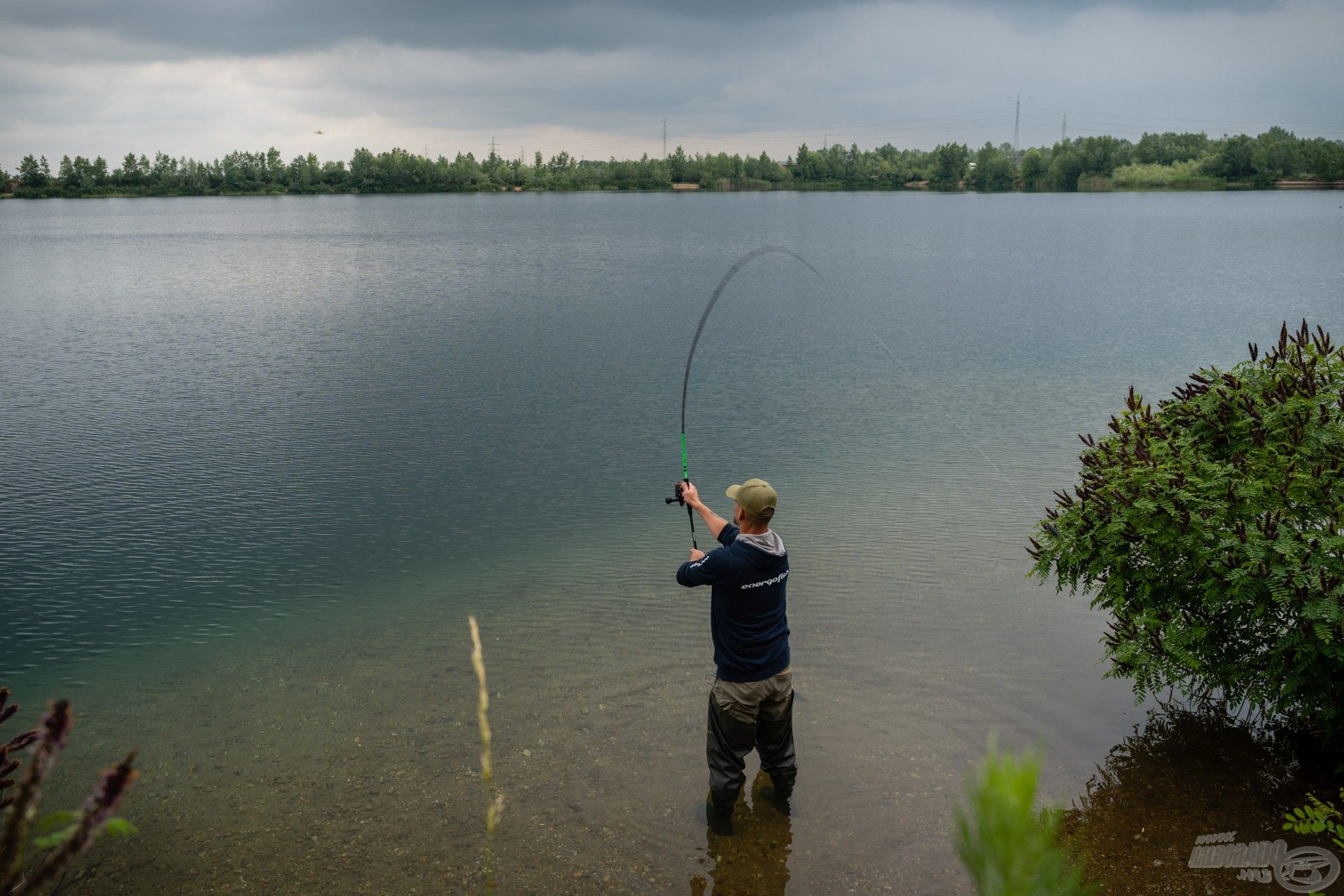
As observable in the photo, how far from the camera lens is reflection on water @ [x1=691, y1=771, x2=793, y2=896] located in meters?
6.38

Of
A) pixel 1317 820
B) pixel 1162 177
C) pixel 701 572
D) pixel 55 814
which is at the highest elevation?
pixel 1162 177

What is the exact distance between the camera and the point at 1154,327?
29.3 metres

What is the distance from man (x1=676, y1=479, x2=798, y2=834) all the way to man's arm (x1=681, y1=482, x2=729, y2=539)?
0.04 metres

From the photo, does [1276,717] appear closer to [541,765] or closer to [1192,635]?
[1192,635]

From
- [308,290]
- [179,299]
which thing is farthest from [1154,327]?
[179,299]

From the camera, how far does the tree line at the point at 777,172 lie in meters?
146

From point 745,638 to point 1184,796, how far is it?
340 cm

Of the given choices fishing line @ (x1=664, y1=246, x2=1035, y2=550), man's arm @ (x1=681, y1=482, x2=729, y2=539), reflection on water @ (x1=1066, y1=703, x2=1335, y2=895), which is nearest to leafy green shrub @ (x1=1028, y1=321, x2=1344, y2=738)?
reflection on water @ (x1=1066, y1=703, x2=1335, y2=895)

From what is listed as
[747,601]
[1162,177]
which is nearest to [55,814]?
[747,601]

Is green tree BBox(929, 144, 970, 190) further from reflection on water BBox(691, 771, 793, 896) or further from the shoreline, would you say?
reflection on water BBox(691, 771, 793, 896)

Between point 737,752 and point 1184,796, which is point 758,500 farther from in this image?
point 1184,796

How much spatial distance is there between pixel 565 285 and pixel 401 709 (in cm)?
3276

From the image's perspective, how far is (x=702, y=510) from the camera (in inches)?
273

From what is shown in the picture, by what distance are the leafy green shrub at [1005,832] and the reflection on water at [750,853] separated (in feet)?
17.8
